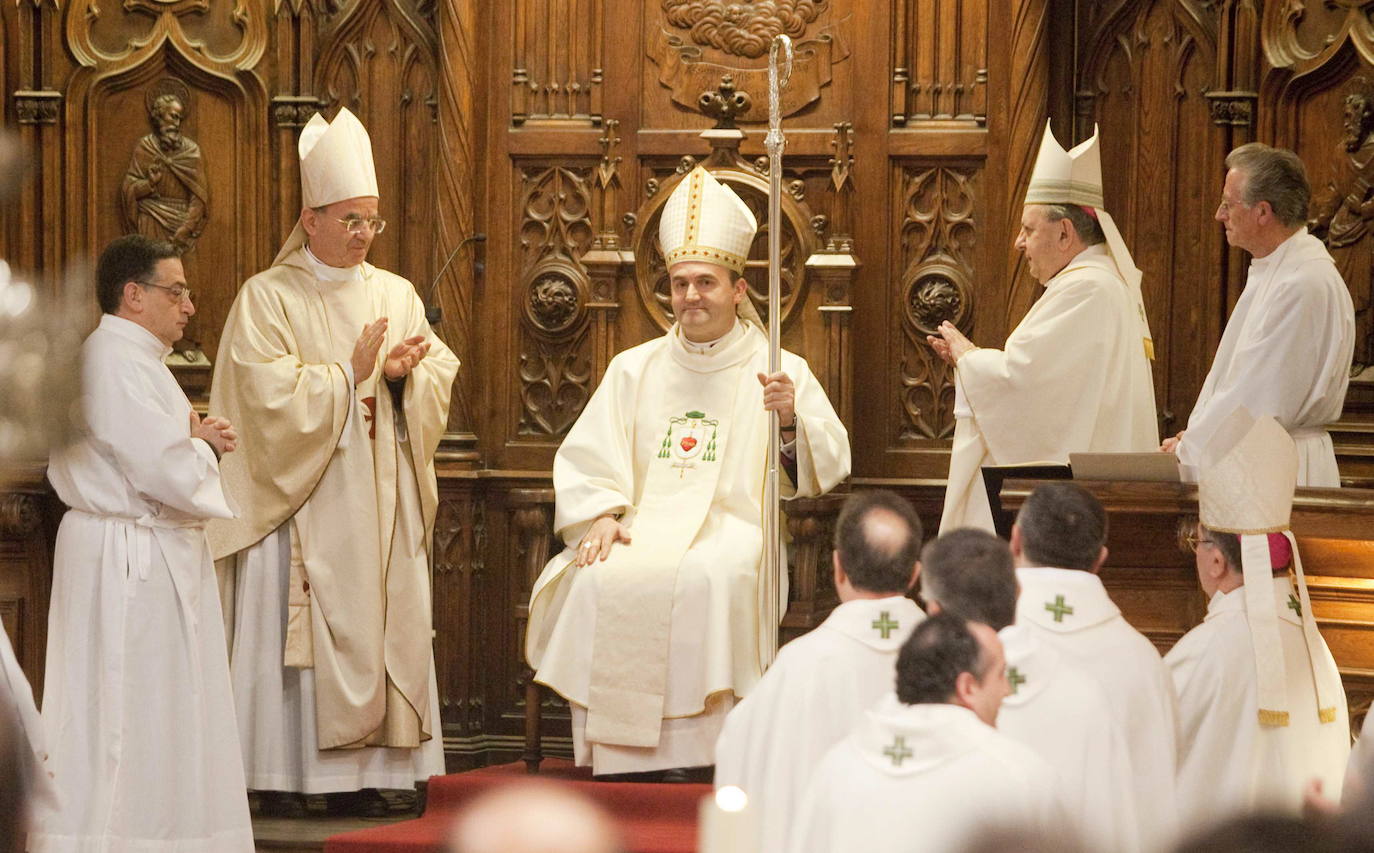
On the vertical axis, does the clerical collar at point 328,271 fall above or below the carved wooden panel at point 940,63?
below

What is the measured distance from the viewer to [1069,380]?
708 cm

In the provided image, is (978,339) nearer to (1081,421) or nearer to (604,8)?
(1081,421)

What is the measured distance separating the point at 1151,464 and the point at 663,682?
1901 millimetres

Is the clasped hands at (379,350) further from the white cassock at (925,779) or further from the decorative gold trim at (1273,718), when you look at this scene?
the white cassock at (925,779)

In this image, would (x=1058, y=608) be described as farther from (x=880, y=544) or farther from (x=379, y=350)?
(x=379, y=350)

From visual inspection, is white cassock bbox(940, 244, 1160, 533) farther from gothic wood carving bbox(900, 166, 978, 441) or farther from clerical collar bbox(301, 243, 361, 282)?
clerical collar bbox(301, 243, 361, 282)

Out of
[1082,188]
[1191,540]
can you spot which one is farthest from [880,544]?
[1082,188]

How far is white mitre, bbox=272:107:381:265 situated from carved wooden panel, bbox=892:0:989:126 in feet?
7.04

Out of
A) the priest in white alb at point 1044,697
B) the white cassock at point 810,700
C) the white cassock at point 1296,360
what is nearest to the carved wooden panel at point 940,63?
the white cassock at point 1296,360

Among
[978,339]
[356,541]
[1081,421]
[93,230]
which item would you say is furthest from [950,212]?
[93,230]

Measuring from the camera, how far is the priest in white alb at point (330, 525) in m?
7.48

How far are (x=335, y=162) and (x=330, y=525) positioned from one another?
4.52 ft

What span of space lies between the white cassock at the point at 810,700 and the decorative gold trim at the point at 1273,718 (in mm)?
1111

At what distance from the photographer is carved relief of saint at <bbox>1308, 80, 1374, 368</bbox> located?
756cm
